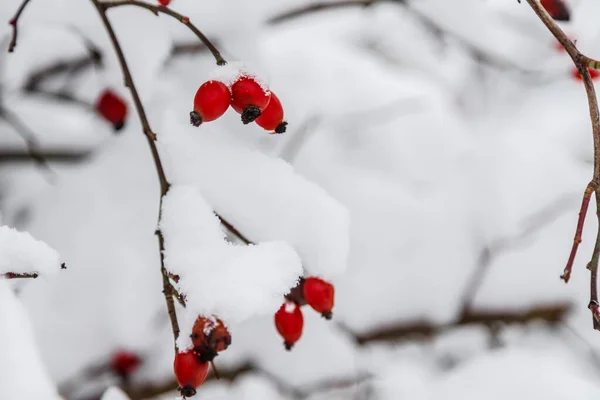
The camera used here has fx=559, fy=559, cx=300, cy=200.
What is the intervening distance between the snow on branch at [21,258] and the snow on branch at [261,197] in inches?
13.8

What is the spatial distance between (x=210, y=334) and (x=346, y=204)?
1701mm

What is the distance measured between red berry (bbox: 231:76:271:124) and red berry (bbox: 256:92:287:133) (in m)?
0.03

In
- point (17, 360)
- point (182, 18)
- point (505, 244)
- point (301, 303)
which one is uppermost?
point (505, 244)

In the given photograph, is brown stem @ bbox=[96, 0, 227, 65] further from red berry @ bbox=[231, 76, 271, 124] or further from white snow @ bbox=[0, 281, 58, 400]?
white snow @ bbox=[0, 281, 58, 400]

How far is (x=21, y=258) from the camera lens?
3.36ft

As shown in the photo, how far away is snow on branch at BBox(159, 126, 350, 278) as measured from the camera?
1.29 m

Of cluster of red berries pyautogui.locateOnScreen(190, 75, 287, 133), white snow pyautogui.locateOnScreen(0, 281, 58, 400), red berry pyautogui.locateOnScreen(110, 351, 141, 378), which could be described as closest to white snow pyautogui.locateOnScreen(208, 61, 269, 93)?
cluster of red berries pyautogui.locateOnScreen(190, 75, 287, 133)

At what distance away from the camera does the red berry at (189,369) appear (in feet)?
3.41

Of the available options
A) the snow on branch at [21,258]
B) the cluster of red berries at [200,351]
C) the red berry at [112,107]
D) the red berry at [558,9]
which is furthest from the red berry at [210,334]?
the red berry at [112,107]

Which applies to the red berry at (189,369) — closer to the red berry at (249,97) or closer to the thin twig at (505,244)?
the red berry at (249,97)

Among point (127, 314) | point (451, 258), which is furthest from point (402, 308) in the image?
point (127, 314)

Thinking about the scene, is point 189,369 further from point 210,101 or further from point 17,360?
point 210,101

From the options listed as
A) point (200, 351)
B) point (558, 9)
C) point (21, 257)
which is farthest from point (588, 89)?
point (21, 257)

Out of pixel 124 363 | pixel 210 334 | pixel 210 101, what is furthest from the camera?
pixel 124 363
